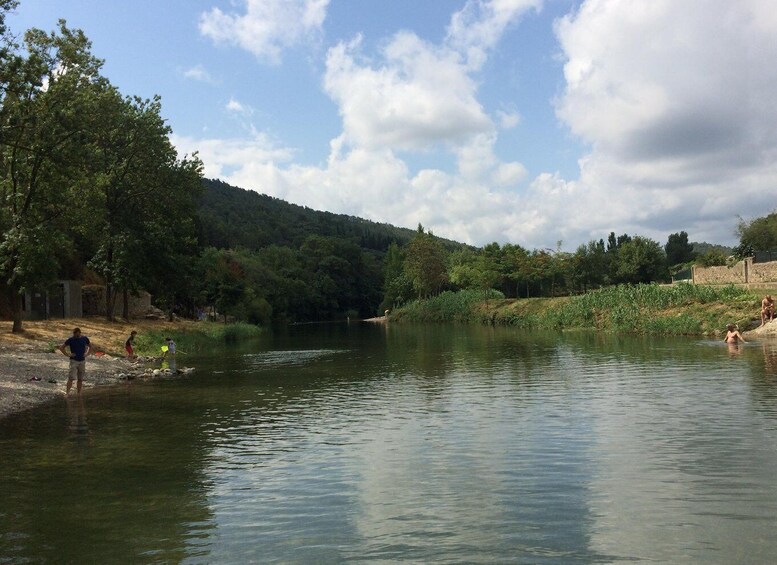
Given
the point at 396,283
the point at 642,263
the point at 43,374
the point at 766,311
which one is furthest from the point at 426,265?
the point at 43,374

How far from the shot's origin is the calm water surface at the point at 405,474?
9.20m

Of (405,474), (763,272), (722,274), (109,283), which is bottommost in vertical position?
(405,474)

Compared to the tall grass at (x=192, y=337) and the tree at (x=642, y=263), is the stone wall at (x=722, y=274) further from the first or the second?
the tall grass at (x=192, y=337)

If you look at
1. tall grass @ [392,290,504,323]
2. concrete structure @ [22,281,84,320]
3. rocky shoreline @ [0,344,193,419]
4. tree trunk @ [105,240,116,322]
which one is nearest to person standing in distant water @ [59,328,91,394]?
rocky shoreline @ [0,344,193,419]

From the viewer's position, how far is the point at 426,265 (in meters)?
125

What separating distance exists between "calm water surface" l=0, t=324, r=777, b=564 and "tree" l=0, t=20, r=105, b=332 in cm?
1406

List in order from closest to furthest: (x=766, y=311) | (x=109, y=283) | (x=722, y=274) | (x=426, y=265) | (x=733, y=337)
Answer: (x=733, y=337), (x=766, y=311), (x=109, y=283), (x=722, y=274), (x=426, y=265)

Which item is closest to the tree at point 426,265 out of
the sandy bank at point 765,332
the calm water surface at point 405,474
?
the sandy bank at point 765,332

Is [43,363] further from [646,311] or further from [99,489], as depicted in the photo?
[646,311]

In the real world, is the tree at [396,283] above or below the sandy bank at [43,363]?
above

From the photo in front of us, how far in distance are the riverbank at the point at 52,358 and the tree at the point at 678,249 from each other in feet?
364

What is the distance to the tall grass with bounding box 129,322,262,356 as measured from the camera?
44656 millimetres

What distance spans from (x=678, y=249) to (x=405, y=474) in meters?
138

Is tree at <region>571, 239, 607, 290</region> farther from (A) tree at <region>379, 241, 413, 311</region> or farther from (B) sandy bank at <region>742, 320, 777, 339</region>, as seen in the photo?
(B) sandy bank at <region>742, 320, 777, 339</region>
